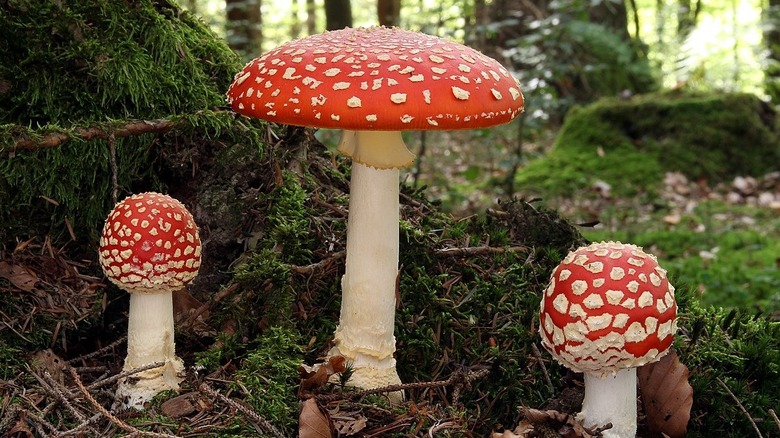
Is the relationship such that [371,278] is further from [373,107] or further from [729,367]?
[729,367]

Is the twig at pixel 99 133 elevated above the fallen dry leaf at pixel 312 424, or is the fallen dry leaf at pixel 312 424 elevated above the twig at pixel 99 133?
the twig at pixel 99 133

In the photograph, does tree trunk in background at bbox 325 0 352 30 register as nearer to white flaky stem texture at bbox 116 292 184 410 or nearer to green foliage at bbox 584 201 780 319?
green foliage at bbox 584 201 780 319

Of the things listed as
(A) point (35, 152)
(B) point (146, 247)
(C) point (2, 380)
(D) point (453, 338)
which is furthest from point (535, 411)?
(A) point (35, 152)

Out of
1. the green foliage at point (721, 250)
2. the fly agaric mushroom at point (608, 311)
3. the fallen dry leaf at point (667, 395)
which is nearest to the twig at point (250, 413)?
the fly agaric mushroom at point (608, 311)

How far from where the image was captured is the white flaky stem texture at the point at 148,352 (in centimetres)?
305

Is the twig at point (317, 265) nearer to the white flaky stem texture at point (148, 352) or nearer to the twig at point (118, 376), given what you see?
the white flaky stem texture at point (148, 352)

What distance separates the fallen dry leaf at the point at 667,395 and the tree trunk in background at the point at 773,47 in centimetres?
916

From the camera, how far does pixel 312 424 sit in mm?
2725

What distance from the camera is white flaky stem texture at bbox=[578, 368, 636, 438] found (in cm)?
296

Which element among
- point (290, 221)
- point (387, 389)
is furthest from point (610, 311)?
point (290, 221)

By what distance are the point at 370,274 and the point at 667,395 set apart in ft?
4.96

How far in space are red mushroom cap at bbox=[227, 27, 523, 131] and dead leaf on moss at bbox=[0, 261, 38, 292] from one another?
147 centimetres

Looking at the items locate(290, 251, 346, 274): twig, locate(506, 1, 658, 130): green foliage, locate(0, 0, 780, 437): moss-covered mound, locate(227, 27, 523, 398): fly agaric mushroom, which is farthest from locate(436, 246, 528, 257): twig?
locate(506, 1, 658, 130): green foliage

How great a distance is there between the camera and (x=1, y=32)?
11.1 ft
